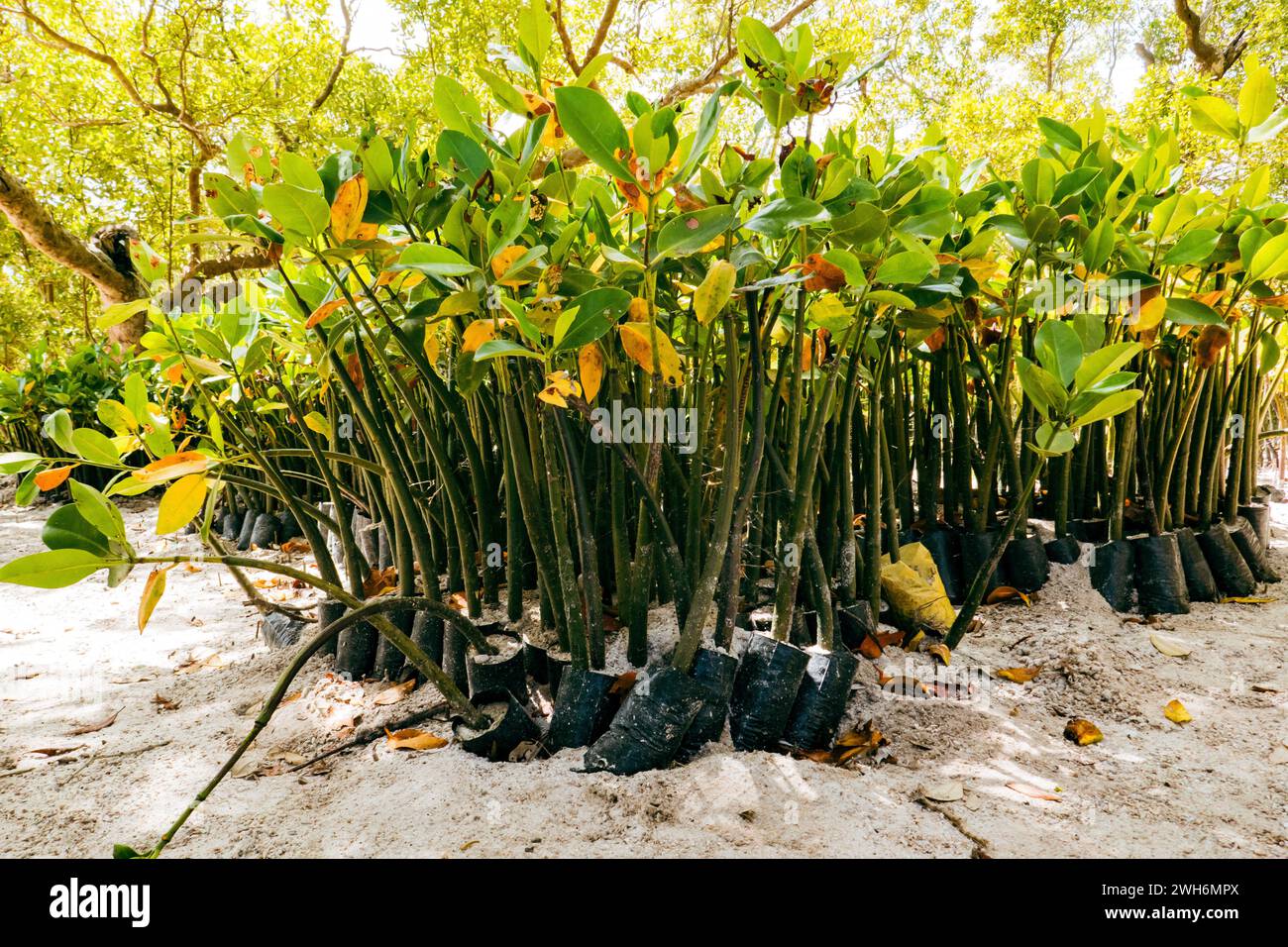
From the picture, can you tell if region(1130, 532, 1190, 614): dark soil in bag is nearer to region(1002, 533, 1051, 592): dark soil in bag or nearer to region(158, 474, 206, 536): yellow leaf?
region(1002, 533, 1051, 592): dark soil in bag

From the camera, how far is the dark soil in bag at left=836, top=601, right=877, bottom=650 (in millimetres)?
1260

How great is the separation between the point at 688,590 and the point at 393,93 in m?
7.19

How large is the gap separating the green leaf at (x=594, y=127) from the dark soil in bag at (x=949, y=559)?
3.69ft

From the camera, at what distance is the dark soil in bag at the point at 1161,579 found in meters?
1.43

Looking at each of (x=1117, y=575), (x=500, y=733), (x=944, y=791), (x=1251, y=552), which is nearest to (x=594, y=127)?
(x=500, y=733)

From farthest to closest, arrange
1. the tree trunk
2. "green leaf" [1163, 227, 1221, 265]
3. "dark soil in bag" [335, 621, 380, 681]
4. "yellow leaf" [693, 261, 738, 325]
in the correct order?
the tree trunk → "dark soil in bag" [335, 621, 380, 681] → "green leaf" [1163, 227, 1221, 265] → "yellow leaf" [693, 261, 738, 325]

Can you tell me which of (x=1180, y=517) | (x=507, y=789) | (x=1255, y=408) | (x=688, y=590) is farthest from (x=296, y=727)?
(x=1255, y=408)

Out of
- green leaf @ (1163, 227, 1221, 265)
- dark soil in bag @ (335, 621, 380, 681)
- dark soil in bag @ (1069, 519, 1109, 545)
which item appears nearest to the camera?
green leaf @ (1163, 227, 1221, 265)

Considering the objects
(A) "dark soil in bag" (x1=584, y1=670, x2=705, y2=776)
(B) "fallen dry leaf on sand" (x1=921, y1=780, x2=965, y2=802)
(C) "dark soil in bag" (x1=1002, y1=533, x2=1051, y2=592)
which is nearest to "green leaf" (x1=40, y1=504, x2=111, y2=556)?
(A) "dark soil in bag" (x1=584, y1=670, x2=705, y2=776)

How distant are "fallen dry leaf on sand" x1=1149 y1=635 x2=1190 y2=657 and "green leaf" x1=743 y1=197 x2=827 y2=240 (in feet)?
3.53

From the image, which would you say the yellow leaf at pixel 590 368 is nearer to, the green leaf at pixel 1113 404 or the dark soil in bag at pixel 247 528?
the green leaf at pixel 1113 404

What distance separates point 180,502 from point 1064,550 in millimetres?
1566

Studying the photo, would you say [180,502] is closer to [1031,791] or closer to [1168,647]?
[1031,791]
